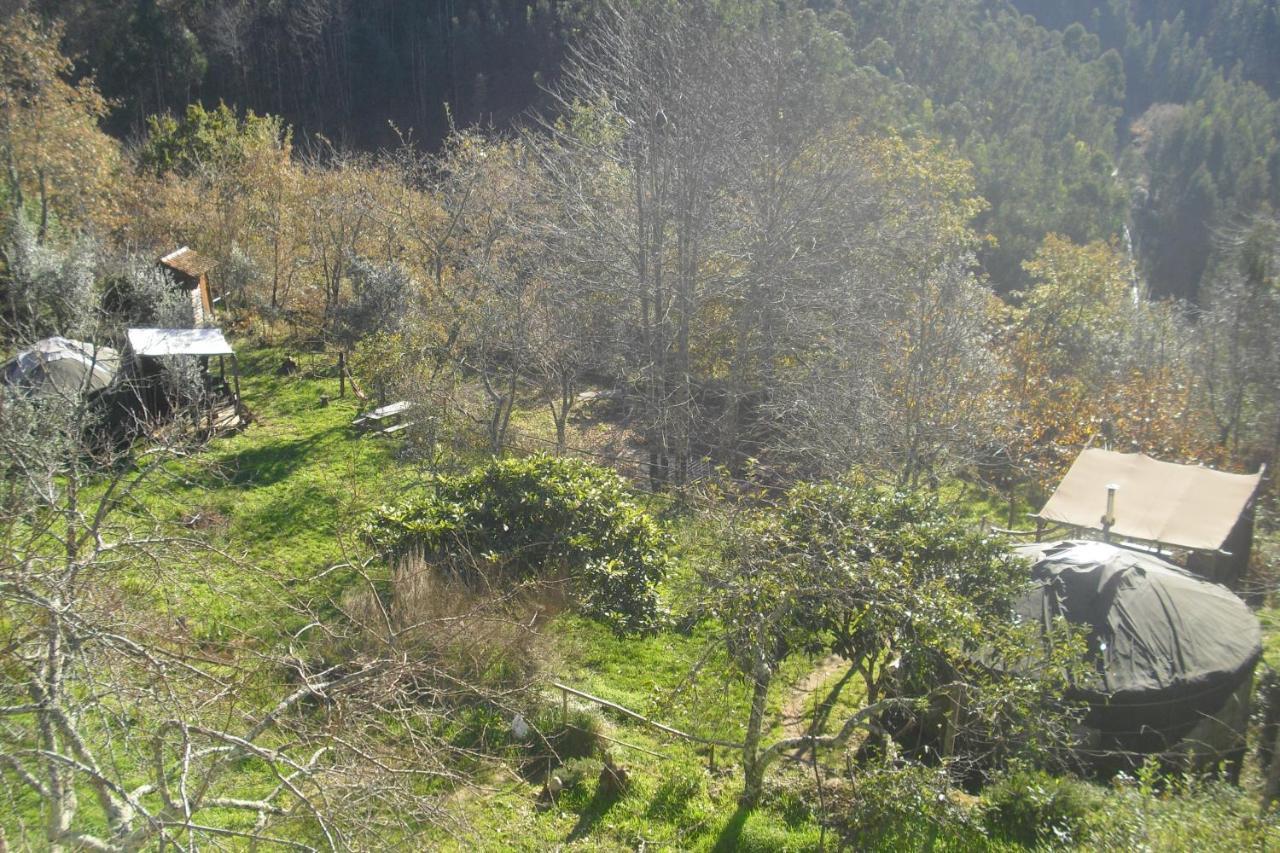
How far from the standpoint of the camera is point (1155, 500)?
12.0m

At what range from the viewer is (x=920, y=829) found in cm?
625

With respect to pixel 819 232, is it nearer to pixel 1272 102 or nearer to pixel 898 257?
pixel 898 257

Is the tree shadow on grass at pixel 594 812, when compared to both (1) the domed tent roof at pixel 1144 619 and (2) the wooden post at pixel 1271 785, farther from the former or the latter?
(2) the wooden post at pixel 1271 785

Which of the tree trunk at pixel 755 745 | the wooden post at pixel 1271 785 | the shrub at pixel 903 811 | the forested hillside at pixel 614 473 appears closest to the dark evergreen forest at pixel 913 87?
the forested hillside at pixel 614 473

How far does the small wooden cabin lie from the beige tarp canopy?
49.1 ft

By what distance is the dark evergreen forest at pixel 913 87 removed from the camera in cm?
3177

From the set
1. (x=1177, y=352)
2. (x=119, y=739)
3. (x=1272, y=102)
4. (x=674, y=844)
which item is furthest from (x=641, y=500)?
(x=1272, y=102)

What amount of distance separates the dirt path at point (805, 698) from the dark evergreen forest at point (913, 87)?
64.8ft

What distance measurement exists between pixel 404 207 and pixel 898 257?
36.2ft

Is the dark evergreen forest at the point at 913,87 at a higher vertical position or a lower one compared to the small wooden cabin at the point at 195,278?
higher

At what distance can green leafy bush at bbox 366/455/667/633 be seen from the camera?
8.62 meters

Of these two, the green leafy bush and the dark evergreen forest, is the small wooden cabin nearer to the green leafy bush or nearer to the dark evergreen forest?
the green leafy bush

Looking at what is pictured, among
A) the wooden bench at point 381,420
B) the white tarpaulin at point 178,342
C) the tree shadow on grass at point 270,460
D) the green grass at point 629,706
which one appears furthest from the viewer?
the wooden bench at point 381,420

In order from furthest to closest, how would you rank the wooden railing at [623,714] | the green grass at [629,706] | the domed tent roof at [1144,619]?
the domed tent roof at [1144,619], the wooden railing at [623,714], the green grass at [629,706]
